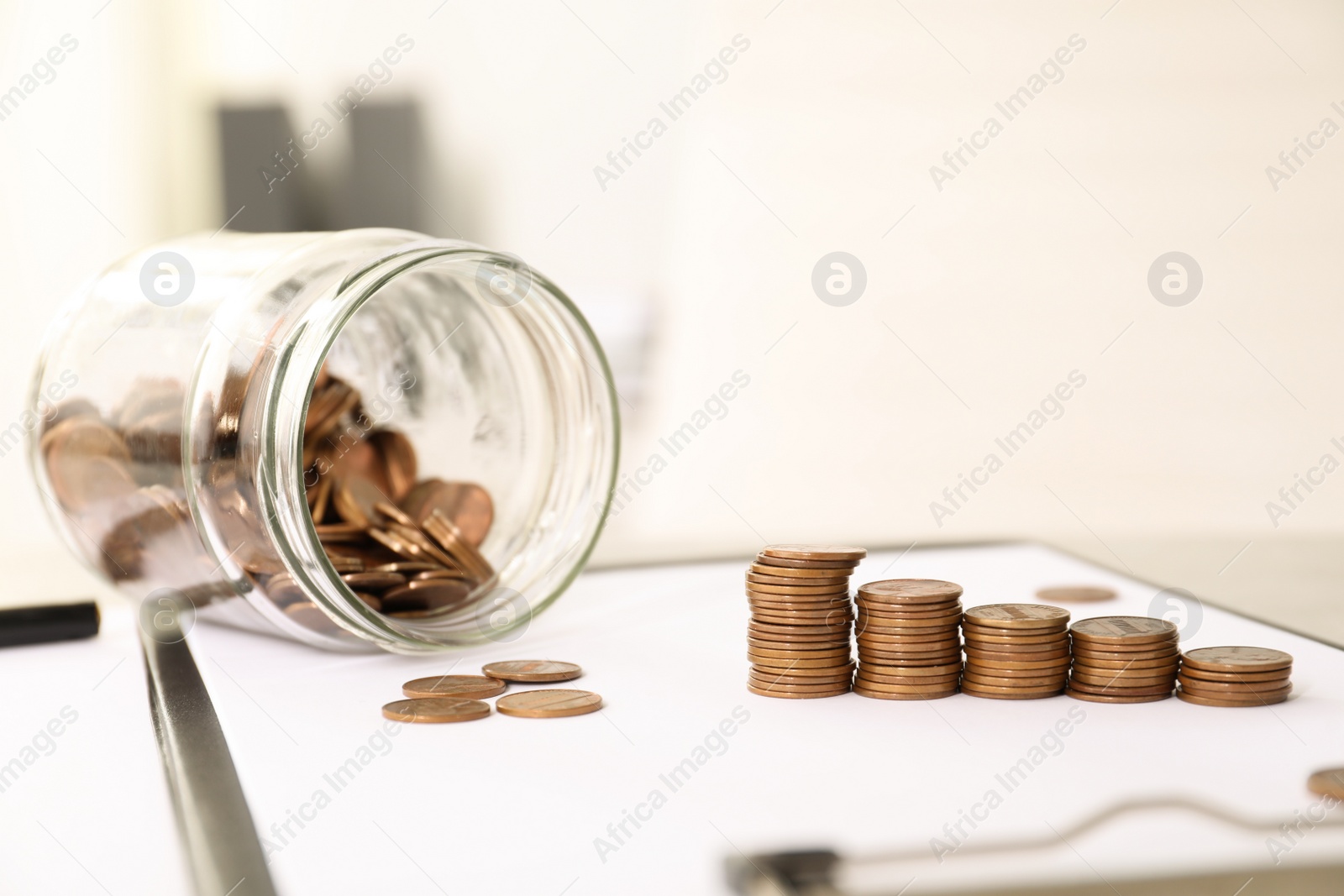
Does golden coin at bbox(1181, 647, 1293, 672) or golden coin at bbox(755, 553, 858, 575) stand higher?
golden coin at bbox(1181, 647, 1293, 672)

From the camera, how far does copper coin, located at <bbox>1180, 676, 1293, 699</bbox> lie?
1062mm

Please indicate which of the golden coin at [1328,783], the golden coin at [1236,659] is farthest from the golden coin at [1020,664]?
the golden coin at [1328,783]

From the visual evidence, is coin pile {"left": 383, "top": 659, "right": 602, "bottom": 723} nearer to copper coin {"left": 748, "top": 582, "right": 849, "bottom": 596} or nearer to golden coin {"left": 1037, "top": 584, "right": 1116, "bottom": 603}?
copper coin {"left": 748, "top": 582, "right": 849, "bottom": 596}

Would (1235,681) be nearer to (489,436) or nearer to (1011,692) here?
(1011,692)

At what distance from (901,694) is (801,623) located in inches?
4.0

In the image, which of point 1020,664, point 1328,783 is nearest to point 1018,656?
point 1020,664

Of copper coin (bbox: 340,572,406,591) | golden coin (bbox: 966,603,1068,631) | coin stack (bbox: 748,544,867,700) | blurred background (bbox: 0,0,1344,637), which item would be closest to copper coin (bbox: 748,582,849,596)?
coin stack (bbox: 748,544,867,700)

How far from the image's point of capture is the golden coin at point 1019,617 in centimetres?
109

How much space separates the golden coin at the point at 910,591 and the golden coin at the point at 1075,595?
1.09 ft

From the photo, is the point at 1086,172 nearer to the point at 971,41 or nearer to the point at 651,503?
the point at 971,41

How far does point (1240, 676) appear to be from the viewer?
106 cm

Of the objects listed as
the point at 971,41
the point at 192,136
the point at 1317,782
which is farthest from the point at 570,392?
the point at 971,41

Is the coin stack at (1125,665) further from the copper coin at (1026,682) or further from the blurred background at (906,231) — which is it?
the blurred background at (906,231)

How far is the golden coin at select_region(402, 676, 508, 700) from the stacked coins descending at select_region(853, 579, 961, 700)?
1.02 ft
